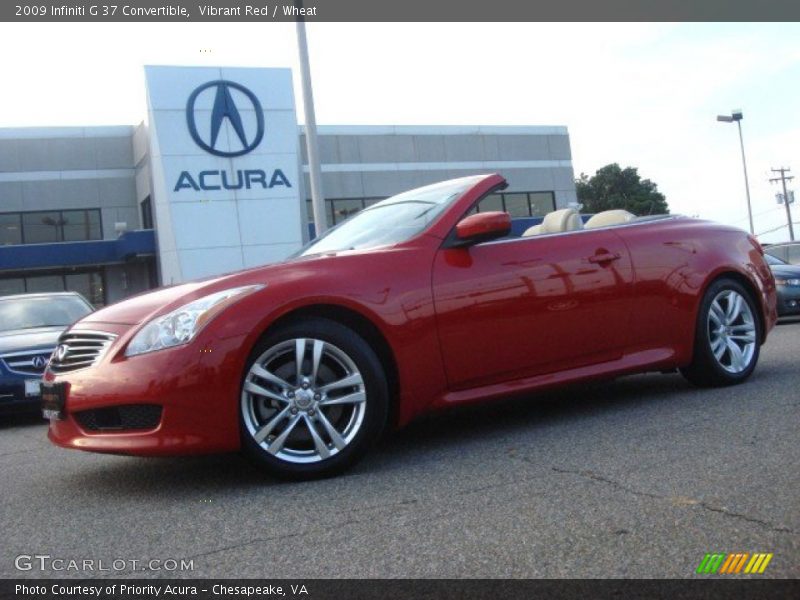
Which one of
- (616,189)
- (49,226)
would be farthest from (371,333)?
(616,189)

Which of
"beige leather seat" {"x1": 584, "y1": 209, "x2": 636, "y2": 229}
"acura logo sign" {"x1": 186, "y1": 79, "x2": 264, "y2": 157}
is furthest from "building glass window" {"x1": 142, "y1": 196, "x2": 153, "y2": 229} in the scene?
"beige leather seat" {"x1": 584, "y1": 209, "x2": 636, "y2": 229}

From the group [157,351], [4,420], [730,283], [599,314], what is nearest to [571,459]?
[599,314]

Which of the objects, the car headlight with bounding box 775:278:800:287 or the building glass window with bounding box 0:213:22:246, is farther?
the building glass window with bounding box 0:213:22:246

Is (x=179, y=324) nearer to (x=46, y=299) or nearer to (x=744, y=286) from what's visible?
(x=744, y=286)

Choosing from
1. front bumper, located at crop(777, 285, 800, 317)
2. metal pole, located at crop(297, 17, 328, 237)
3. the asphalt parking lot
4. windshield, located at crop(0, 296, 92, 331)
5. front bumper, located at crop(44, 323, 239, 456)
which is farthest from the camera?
metal pole, located at crop(297, 17, 328, 237)

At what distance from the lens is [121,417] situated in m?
3.94

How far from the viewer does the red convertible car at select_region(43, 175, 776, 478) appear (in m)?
3.89

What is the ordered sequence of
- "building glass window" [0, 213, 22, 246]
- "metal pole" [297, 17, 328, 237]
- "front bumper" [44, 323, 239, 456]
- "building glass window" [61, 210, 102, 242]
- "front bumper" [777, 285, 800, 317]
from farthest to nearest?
"building glass window" [61, 210, 102, 242], "building glass window" [0, 213, 22, 246], "metal pole" [297, 17, 328, 237], "front bumper" [777, 285, 800, 317], "front bumper" [44, 323, 239, 456]

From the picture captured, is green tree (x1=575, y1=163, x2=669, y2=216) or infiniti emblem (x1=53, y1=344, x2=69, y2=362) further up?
green tree (x1=575, y1=163, x2=669, y2=216)

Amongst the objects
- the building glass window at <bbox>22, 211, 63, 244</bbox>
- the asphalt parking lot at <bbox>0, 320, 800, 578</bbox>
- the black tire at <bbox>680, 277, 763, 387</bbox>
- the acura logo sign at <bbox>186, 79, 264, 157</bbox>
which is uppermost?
the acura logo sign at <bbox>186, 79, 264, 157</bbox>

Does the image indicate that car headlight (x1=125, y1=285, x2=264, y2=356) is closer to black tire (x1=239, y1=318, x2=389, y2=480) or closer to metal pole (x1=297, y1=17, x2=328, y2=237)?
black tire (x1=239, y1=318, x2=389, y2=480)

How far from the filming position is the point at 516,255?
477cm

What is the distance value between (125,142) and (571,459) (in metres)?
31.0

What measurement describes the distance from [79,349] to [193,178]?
2426 cm
